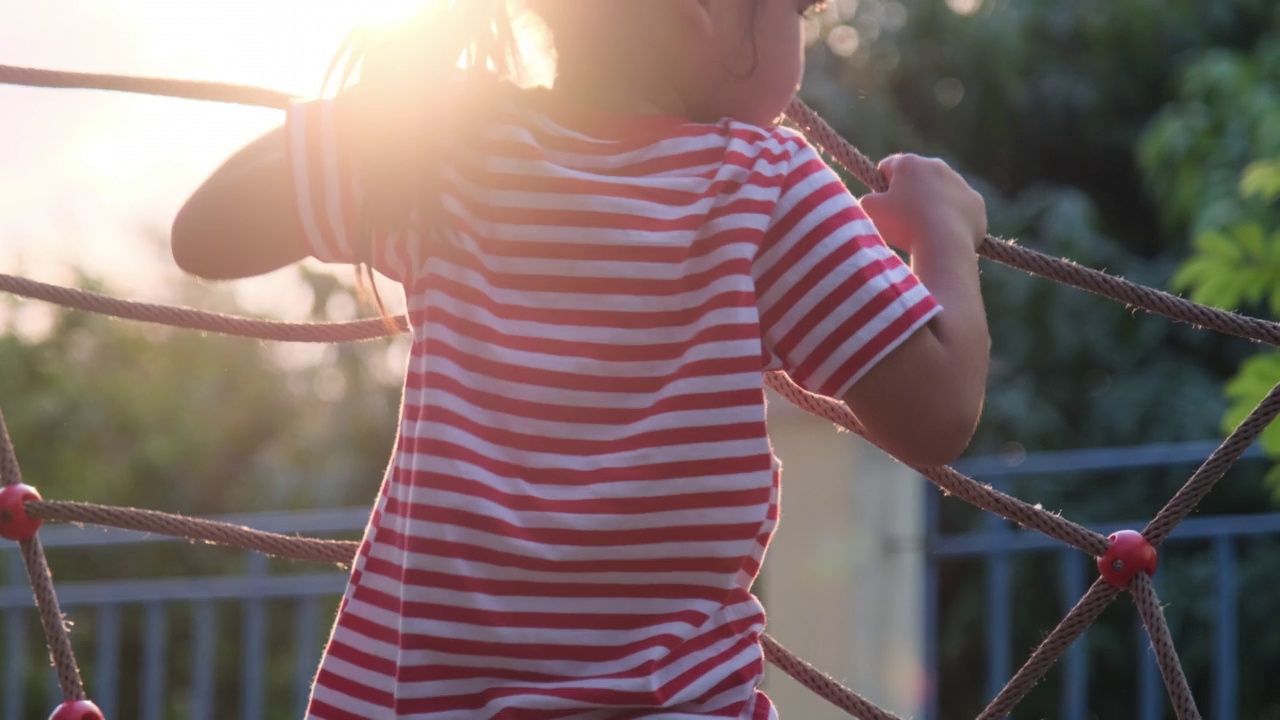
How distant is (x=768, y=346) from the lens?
0.85m

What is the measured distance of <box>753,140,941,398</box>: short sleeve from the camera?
82 cm

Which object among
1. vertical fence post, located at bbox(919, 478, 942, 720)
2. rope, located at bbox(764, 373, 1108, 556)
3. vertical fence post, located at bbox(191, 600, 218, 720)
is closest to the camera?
rope, located at bbox(764, 373, 1108, 556)

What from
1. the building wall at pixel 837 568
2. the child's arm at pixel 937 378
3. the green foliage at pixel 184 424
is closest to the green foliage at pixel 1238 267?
the building wall at pixel 837 568

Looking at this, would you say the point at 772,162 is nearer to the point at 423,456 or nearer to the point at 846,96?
the point at 423,456

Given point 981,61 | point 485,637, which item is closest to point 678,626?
point 485,637

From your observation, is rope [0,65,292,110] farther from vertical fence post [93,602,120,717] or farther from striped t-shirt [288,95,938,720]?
vertical fence post [93,602,120,717]

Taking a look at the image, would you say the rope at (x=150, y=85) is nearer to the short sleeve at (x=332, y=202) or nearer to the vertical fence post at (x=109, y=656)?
the short sleeve at (x=332, y=202)

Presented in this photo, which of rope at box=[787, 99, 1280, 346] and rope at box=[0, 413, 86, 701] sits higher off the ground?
rope at box=[787, 99, 1280, 346]

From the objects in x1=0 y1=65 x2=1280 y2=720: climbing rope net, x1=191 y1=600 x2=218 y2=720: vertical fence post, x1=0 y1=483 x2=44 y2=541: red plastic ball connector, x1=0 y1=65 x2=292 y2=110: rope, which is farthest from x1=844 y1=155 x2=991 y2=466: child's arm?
x1=191 y1=600 x2=218 y2=720: vertical fence post

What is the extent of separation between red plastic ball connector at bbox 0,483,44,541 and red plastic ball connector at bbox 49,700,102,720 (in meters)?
0.22

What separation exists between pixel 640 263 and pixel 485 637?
23 centimetres

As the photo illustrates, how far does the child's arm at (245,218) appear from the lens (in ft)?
3.00

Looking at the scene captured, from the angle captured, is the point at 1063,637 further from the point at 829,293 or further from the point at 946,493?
the point at 829,293

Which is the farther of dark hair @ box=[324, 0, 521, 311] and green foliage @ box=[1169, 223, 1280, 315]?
green foliage @ box=[1169, 223, 1280, 315]
